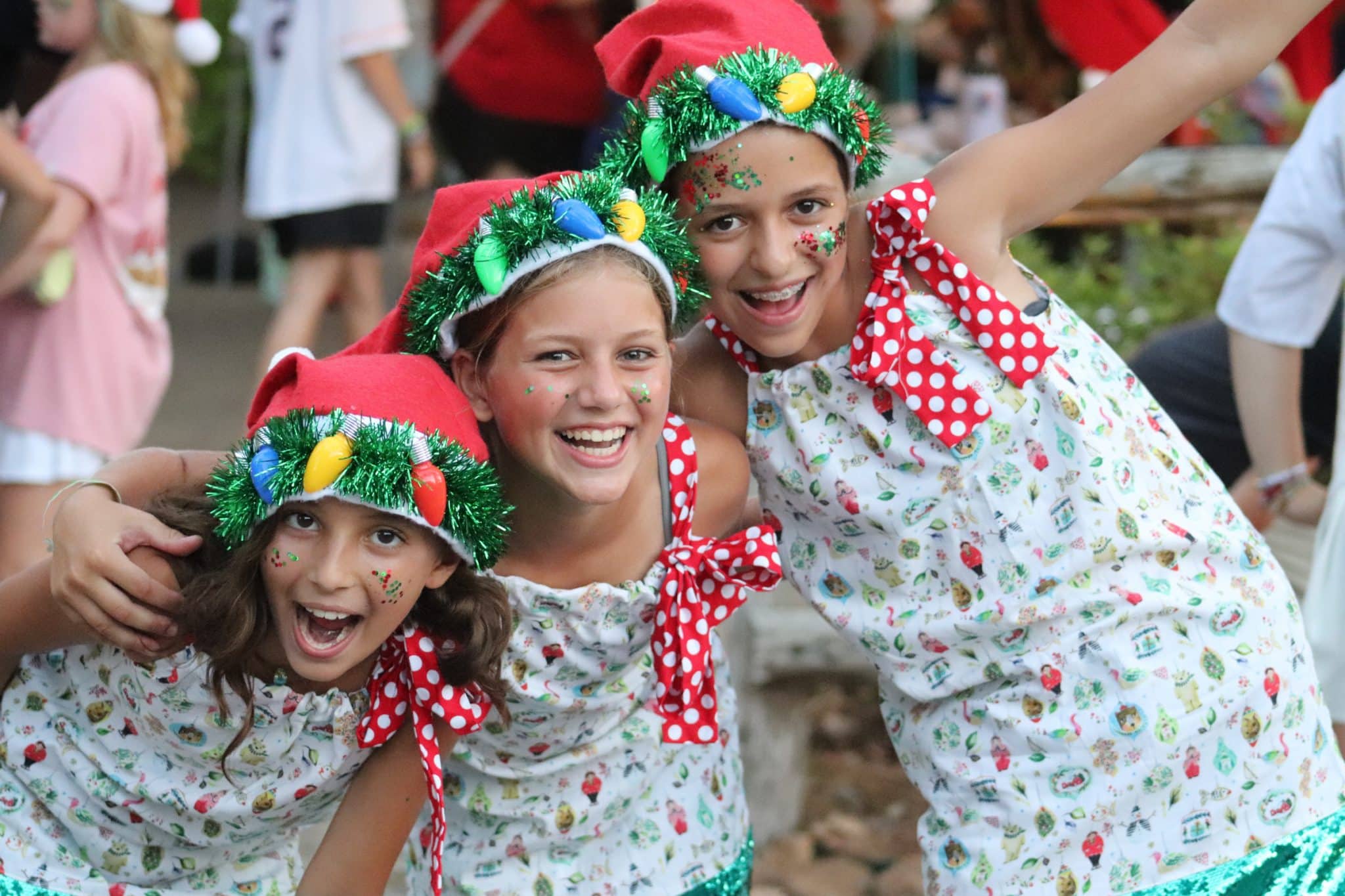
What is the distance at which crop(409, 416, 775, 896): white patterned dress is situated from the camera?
2561mm

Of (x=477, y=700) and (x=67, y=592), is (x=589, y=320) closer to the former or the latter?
(x=477, y=700)

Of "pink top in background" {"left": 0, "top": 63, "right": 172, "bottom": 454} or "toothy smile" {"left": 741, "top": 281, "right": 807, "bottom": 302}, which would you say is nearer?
"toothy smile" {"left": 741, "top": 281, "right": 807, "bottom": 302}

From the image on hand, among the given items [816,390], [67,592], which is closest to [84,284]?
[67,592]

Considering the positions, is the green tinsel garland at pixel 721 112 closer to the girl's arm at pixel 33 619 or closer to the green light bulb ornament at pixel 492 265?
the green light bulb ornament at pixel 492 265

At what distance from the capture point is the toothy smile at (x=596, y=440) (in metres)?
2.37

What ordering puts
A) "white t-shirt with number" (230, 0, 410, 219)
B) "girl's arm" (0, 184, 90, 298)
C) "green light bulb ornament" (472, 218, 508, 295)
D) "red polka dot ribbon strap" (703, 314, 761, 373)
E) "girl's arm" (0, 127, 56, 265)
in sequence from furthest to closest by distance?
"white t-shirt with number" (230, 0, 410, 219), "girl's arm" (0, 184, 90, 298), "girl's arm" (0, 127, 56, 265), "red polka dot ribbon strap" (703, 314, 761, 373), "green light bulb ornament" (472, 218, 508, 295)

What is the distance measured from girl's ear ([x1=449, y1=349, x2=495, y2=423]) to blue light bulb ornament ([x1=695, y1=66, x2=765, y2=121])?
531mm

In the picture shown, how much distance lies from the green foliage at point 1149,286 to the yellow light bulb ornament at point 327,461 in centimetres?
370

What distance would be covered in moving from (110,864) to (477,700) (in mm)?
669

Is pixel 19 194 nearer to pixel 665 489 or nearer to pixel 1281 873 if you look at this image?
pixel 665 489

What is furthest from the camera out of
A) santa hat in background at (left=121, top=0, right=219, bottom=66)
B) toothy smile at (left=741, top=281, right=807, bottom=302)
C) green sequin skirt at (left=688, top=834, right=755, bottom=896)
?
santa hat in background at (left=121, top=0, right=219, bottom=66)

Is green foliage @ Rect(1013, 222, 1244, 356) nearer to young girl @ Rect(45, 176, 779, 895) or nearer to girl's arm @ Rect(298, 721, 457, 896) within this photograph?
young girl @ Rect(45, 176, 779, 895)

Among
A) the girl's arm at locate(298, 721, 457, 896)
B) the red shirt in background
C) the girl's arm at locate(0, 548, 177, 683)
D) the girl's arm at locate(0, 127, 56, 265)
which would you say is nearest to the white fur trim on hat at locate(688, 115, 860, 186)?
the girl's arm at locate(298, 721, 457, 896)

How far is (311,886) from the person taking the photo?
2.41 m
